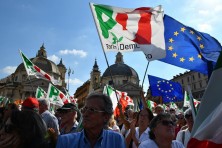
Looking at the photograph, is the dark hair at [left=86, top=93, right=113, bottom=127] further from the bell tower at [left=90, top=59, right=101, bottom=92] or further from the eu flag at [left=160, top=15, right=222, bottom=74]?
the bell tower at [left=90, top=59, right=101, bottom=92]

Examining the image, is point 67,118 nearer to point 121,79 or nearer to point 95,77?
point 121,79

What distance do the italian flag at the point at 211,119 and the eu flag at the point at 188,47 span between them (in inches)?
177

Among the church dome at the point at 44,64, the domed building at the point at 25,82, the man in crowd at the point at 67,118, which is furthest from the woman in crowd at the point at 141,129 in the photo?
the church dome at the point at 44,64

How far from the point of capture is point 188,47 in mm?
6230

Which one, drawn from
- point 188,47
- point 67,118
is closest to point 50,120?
point 67,118

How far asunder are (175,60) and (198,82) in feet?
230

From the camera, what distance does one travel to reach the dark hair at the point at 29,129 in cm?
201

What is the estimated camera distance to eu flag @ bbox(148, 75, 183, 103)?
11320mm

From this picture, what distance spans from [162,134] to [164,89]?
29.6 ft

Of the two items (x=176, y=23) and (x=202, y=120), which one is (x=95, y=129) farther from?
(x=176, y=23)

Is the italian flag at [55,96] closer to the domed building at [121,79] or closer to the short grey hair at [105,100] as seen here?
Result: the short grey hair at [105,100]

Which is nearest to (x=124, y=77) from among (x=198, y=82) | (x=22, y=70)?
(x=198, y=82)

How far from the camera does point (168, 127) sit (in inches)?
130

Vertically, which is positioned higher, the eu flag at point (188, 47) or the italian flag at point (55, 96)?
the eu flag at point (188, 47)
